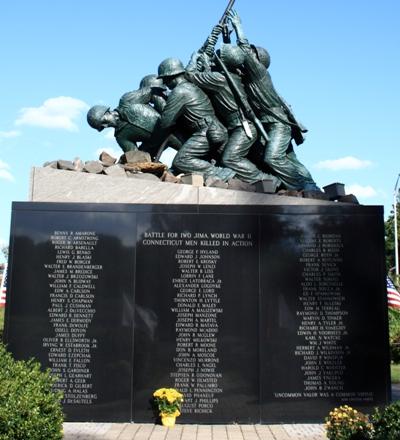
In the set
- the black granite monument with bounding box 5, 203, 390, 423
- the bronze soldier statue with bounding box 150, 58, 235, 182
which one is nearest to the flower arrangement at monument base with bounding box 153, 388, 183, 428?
the black granite monument with bounding box 5, 203, 390, 423

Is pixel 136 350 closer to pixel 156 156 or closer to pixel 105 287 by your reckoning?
pixel 105 287

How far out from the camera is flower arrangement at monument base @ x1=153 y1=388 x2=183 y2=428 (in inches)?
303

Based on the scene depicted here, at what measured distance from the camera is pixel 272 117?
35.2 feet

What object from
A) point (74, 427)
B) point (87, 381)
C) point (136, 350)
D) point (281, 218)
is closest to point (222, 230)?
point (281, 218)

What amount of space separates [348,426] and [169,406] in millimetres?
2668

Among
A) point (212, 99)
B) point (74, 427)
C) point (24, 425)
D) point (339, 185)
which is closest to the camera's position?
point (24, 425)

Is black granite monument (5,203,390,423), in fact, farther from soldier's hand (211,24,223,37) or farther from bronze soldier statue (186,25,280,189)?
soldier's hand (211,24,223,37)

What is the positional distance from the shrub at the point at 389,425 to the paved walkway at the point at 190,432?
1.92m

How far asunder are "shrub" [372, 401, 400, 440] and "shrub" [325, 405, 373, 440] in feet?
1.03

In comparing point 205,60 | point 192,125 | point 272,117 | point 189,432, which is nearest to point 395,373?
point 272,117

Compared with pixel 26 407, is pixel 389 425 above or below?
below

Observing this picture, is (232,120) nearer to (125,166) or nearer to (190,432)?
(125,166)

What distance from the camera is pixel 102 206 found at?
855cm

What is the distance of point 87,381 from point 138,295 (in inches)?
55.7
